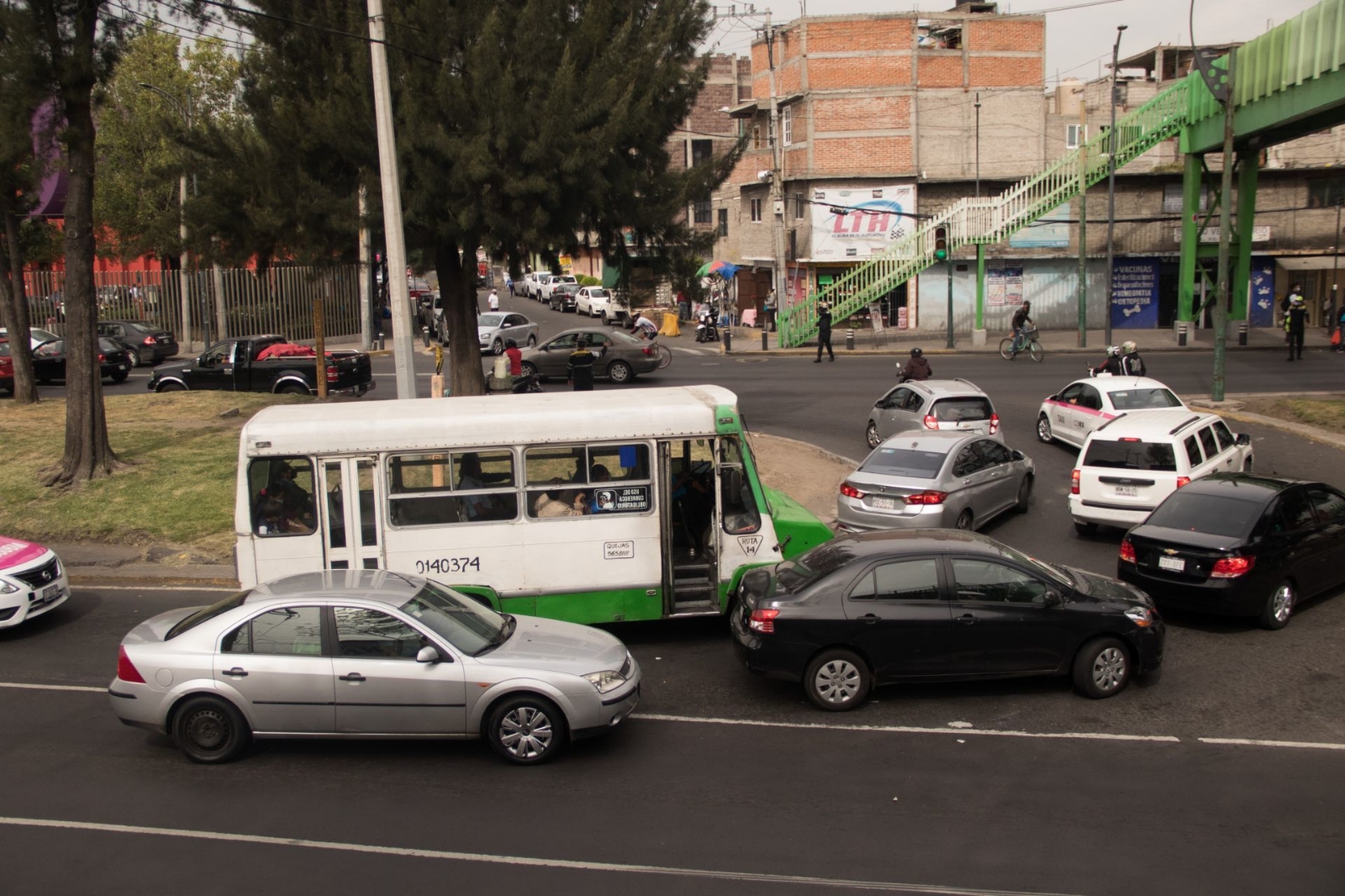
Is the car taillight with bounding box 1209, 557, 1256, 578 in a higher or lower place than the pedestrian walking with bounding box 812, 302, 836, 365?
lower

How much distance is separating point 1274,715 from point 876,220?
126ft

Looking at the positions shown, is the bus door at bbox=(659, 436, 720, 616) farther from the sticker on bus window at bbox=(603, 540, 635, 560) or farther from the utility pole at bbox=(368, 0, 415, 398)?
the utility pole at bbox=(368, 0, 415, 398)

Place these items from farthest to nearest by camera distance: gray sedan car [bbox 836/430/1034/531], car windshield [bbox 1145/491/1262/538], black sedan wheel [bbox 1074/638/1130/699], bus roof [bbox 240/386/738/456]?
gray sedan car [bbox 836/430/1034/531] → car windshield [bbox 1145/491/1262/538] → bus roof [bbox 240/386/738/456] → black sedan wheel [bbox 1074/638/1130/699]

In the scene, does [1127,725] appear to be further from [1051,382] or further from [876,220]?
[876,220]

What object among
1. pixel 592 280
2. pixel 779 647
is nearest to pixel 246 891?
pixel 779 647

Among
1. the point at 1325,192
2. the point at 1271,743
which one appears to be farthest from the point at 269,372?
the point at 1325,192

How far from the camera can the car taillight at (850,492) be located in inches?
607

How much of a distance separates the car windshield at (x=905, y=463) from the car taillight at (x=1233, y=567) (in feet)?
14.3

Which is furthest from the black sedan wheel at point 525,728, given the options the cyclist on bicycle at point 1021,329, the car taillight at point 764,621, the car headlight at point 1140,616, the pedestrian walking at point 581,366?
the cyclist on bicycle at point 1021,329

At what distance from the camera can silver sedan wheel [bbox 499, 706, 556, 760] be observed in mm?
8461

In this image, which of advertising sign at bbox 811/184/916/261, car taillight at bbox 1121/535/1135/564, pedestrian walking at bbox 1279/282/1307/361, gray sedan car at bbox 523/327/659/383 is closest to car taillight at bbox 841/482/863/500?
car taillight at bbox 1121/535/1135/564

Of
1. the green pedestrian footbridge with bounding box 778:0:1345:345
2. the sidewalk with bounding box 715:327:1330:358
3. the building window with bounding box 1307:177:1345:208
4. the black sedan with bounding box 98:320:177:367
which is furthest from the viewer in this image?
the building window with bounding box 1307:177:1345:208

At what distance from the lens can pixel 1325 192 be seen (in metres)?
45.0

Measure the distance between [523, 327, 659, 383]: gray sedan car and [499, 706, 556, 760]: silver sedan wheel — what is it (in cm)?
2319
